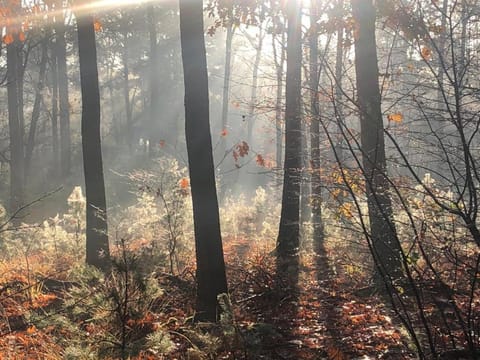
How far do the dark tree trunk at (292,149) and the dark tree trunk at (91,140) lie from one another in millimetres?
3559

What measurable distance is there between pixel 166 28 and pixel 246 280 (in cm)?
2559

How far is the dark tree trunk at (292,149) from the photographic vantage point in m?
9.27

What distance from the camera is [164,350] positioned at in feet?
12.4

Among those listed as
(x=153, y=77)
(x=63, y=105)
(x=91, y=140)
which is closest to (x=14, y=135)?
(x=63, y=105)

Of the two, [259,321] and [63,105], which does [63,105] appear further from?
[259,321]

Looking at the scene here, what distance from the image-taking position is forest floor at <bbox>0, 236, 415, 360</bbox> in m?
4.13

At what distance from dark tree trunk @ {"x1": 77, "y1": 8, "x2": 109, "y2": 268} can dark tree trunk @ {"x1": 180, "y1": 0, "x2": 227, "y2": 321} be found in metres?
3.84

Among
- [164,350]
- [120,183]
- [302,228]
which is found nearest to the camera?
[164,350]

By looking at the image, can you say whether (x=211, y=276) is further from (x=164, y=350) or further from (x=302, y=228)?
(x=302, y=228)

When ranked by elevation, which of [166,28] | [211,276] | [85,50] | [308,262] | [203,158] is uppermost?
[166,28]

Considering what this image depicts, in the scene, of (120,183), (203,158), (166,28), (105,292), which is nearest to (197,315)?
(105,292)

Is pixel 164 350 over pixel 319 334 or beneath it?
over

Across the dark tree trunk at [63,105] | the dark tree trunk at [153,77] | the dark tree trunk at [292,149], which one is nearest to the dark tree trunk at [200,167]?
the dark tree trunk at [292,149]

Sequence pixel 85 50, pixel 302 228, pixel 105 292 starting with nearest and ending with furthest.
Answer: pixel 105 292 < pixel 85 50 < pixel 302 228
